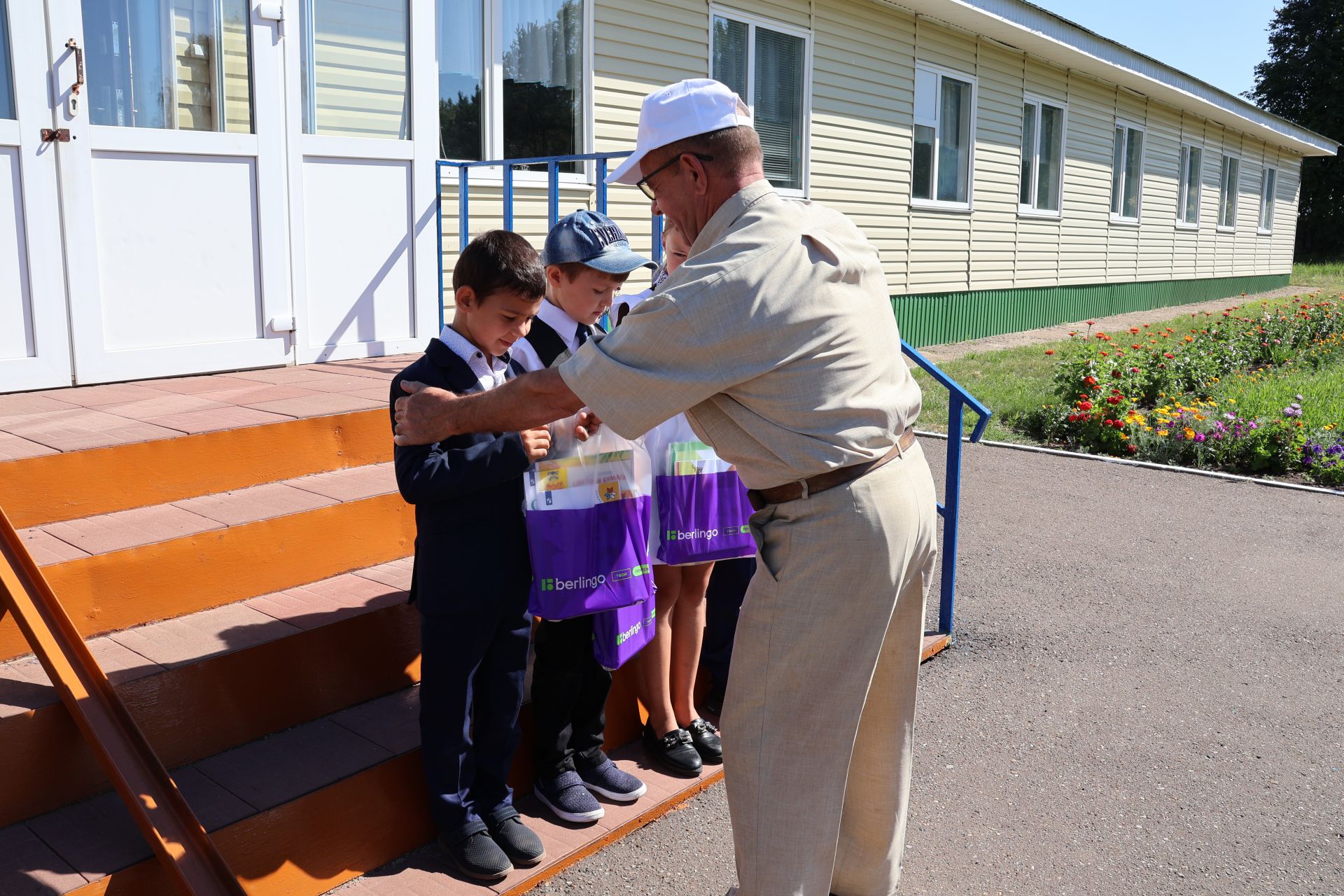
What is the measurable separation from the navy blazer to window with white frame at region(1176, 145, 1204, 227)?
21.8 metres

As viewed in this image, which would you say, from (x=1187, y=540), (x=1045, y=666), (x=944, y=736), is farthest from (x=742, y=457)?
(x=1187, y=540)

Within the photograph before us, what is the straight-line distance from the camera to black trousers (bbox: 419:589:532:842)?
264 cm

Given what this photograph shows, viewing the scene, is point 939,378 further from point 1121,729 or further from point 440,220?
point 440,220

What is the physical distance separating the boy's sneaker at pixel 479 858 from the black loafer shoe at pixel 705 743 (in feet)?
2.79

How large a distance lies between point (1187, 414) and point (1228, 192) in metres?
19.0

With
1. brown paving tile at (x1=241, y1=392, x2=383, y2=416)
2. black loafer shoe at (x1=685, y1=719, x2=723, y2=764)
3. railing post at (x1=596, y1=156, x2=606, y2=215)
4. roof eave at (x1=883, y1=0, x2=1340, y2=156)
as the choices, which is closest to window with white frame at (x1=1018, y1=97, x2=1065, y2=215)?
roof eave at (x1=883, y1=0, x2=1340, y2=156)

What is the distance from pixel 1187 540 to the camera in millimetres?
6059

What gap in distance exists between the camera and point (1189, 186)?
873 inches

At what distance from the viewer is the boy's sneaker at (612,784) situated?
310 cm

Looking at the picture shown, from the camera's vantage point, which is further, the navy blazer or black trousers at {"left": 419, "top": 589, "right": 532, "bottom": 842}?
black trousers at {"left": 419, "top": 589, "right": 532, "bottom": 842}

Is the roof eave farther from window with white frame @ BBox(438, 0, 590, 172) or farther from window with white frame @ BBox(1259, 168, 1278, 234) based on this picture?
window with white frame @ BBox(438, 0, 590, 172)

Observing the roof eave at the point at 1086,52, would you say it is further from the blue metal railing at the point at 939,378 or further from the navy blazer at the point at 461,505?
the navy blazer at the point at 461,505

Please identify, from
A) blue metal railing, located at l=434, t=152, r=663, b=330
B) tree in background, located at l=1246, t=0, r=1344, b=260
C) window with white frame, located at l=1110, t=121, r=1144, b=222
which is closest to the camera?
blue metal railing, located at l=434, t=152, r=663, b=330

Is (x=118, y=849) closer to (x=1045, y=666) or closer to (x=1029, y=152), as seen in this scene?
(x=1045, y=666)
